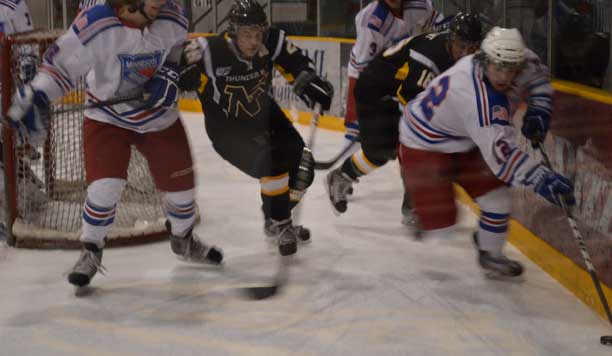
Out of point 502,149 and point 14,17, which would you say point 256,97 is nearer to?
point 502,149

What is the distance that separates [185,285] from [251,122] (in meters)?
0.61

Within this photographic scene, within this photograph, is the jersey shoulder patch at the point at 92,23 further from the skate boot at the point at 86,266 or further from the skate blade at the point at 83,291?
the skate blade at the point at 83,291

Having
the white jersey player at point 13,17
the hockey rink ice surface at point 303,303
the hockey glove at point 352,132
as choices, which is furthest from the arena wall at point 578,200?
the white jersey player at point 13,17

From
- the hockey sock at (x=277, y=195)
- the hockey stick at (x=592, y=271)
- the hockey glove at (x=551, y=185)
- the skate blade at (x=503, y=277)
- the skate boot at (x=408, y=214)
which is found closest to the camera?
the hockey stick at (x=592, y=271)

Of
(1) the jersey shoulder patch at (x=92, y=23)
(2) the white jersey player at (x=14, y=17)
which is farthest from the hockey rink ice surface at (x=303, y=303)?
(2) the white jersey player at (x=14, y=17)

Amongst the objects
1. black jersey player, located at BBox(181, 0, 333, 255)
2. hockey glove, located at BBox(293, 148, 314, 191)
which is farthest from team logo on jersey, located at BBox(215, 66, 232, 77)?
hockey glove, located at BBox(293, 148, 314, 191)

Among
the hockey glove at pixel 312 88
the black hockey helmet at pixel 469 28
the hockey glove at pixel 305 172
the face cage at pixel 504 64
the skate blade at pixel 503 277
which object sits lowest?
the skate blade at pixel 503 277

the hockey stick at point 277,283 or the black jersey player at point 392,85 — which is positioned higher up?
the black jersey player at point 392,85

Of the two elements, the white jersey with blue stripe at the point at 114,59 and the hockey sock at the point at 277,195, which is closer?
the white jersey with blue stripe at the point at 114,59

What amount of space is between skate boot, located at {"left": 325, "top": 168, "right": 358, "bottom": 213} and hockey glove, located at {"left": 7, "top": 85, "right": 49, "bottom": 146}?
1549 millimetres

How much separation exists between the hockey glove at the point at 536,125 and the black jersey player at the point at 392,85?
1.28 feet

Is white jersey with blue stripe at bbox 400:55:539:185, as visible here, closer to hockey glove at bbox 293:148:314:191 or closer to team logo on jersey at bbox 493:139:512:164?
team logo on jersey at bbox 493:139:512:164

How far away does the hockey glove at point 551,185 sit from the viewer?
253cm

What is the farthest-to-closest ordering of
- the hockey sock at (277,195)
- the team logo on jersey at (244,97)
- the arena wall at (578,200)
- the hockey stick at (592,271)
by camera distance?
the hockey sock at (277,195) < the team logo on jersey at (244,97) < the arena wall at (578,200) < the hockey stick at (592,271)
